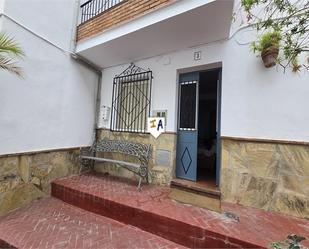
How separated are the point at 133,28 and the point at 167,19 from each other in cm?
85

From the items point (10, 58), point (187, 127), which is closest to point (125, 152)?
point (187, 127)

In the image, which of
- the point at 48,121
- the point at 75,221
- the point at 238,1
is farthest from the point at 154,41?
the point at 75,221

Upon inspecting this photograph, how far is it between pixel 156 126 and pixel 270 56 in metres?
2.72

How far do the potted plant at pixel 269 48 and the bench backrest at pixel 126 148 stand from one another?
303cm

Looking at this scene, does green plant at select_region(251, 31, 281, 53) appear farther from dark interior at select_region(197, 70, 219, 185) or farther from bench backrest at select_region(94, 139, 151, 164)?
bench backrest at select_region(94, 139, 151, 164)

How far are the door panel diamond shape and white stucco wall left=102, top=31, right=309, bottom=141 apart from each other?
0.64 m

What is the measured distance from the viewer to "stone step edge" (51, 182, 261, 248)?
2.74 metres

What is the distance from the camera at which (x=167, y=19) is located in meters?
3.84

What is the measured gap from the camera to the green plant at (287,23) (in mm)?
2172

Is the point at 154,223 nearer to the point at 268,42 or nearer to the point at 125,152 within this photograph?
the point at 125,152

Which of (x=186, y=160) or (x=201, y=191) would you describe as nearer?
(x=201, y=191)

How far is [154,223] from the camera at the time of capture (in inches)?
129

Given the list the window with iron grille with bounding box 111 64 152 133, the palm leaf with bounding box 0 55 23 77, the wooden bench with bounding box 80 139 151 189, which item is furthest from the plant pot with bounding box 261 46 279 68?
the palm leaf with bounding box 0 55 23 77

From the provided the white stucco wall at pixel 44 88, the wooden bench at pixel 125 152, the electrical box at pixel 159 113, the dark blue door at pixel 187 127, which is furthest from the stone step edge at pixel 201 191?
the white stucco wall at pixel 44 88
